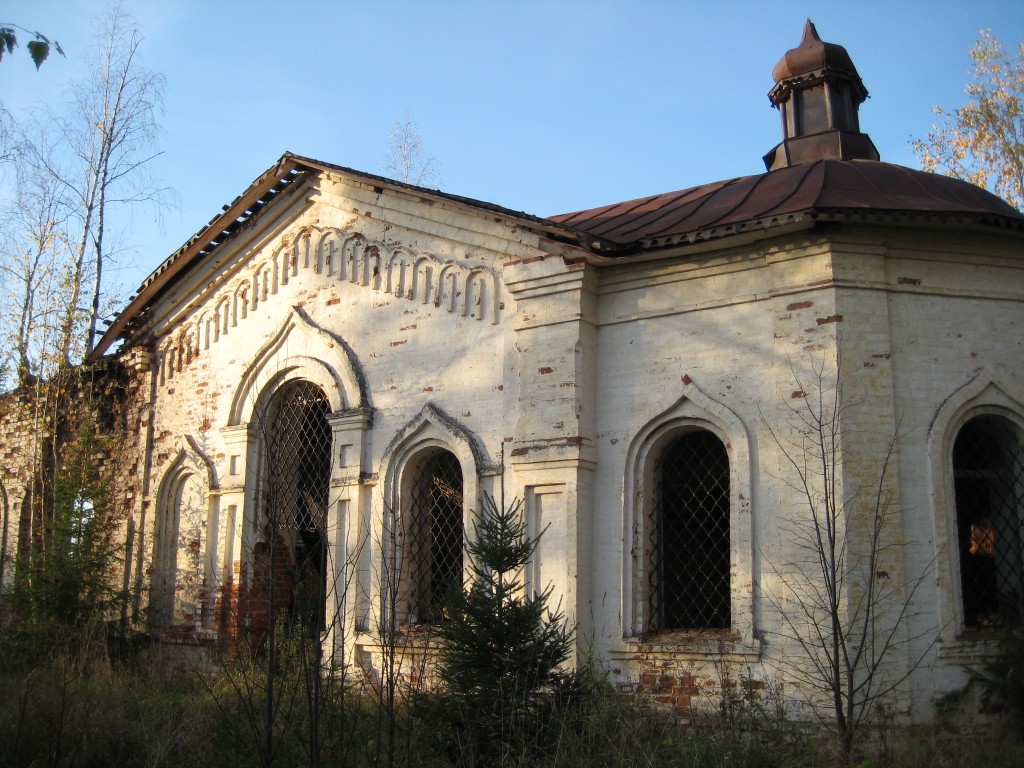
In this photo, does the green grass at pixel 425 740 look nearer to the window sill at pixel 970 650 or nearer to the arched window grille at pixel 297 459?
the window sill at pixel 970 650

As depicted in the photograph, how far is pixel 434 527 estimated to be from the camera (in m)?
10.3

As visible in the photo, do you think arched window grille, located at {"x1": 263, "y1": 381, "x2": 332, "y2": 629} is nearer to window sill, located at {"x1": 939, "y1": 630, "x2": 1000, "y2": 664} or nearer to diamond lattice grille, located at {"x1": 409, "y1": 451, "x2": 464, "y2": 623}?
diamond lattice grille, located at {"x1": 409, "y1": 451, "x2": 464, "y2": 623}

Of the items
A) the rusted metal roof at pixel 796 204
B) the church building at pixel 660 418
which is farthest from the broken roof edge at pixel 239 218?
the rusted metal roof at pixel 796 204

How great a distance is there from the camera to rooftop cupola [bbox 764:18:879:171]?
12.0 m

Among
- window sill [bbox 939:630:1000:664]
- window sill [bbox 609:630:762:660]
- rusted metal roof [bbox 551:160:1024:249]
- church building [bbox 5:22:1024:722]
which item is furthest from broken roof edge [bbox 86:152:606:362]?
window sill [bbox 939:630:1000:664]

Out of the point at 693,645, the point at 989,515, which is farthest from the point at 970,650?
the point at 693,645

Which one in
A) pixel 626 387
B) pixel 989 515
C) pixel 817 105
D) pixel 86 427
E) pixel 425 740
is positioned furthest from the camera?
pixel 86 427

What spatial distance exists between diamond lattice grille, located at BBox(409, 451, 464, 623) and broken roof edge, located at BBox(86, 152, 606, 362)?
102 inches

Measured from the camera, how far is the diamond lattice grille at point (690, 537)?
873 cm

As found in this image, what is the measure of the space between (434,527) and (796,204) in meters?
4.76

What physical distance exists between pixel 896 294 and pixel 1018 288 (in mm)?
1145

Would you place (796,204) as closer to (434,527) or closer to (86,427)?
(434,527)

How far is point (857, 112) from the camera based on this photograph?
492 inches

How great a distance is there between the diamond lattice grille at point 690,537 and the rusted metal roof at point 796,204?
1943mm
